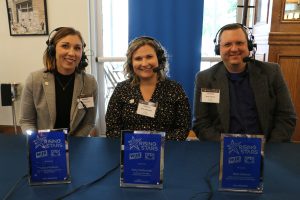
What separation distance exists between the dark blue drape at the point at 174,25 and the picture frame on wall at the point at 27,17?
96cm

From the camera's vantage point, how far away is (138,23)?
309 cm

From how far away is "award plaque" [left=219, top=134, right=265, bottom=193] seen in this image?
91 centimetres

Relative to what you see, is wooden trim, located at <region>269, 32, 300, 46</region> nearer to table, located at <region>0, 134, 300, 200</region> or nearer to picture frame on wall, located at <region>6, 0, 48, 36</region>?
table, located at <region>0, 134, 300, 200</region>

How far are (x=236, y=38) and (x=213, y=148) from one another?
0.74 metres

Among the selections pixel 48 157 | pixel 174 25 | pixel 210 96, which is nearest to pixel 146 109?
pixel 210 96

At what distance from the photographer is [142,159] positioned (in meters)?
0.94

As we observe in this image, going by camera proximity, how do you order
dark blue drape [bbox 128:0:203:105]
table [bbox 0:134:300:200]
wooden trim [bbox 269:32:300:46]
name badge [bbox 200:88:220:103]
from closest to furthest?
table [bbox 0:134:300:200]
name badge [bbox 200:88:220:103]
wooden trim [bbox 269:32:300:46]
dark blue drape [bbox 128:0:203:105]

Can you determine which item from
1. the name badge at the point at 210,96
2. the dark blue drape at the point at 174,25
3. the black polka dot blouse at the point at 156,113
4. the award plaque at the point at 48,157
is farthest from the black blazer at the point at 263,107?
the dark blue drape at the point at 174,25

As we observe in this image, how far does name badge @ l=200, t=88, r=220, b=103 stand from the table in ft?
1.39

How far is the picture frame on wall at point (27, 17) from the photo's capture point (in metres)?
3.08

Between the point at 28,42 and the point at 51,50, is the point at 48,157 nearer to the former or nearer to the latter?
the point at 51,50

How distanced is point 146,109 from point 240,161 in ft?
2.41

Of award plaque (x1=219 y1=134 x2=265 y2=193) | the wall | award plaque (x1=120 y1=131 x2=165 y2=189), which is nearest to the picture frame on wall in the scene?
the wall

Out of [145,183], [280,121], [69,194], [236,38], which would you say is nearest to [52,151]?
[69,194]
